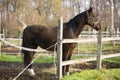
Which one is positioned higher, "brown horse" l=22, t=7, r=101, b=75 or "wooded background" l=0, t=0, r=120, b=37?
"wooded background" l=0, t=0, r=120, b=37

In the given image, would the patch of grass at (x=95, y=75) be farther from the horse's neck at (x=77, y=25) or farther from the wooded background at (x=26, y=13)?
the wooded background at (x=26, y=13)

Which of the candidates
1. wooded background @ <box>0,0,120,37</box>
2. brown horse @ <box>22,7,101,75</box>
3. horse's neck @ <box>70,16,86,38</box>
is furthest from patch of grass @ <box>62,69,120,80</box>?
wooded background @ <box>0,0,120,37</box>

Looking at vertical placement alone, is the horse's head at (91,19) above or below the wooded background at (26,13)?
below

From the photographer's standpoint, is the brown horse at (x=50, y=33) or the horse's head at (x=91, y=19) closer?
the brown horse at (x=50, y=33)

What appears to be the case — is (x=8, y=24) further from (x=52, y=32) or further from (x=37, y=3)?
(x=52, y=32)

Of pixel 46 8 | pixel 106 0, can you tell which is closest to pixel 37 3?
pixel 46 8

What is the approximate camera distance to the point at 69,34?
10141mm

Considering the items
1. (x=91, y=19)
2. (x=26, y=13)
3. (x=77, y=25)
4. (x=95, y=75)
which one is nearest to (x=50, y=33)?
(x=77, y=25)

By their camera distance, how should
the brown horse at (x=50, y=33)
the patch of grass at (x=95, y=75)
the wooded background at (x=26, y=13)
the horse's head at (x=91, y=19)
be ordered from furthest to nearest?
the wooded background at (x=26, y=13)
the horse's head at (x=91, y=19)
the brown horse at (x=50, y=33)
the patch of grass at (x=95, y=75)

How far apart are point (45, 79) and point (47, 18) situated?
99.3ft

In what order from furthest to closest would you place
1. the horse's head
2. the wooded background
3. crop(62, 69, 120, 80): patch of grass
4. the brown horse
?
1. the wooded background
2. the horse's head
3. the brown horse
4. crop(62, 69, 120, 80): patch of grass

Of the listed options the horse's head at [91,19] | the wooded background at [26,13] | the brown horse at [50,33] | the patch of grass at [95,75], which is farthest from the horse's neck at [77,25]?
the wooded background at [26,13]

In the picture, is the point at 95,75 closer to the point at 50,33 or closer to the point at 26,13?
the point at 50,33

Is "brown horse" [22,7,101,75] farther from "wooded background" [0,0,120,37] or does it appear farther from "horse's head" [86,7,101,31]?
"wooded background" [0,0,120,37]
